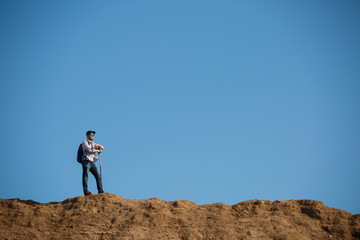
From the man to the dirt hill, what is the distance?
0.65 metres

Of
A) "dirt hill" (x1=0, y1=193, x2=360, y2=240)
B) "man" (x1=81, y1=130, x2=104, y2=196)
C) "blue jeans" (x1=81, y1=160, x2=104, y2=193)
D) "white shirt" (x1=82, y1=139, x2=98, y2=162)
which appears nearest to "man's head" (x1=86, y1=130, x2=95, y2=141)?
"man" (x1=81, y1=130, x2=104, y2=196)

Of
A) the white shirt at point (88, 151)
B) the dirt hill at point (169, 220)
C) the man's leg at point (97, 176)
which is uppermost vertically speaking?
the white shirt at point (88, 151)

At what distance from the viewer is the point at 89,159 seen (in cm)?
1140

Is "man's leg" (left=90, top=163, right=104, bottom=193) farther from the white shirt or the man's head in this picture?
the man's head

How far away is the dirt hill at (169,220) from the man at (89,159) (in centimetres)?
65

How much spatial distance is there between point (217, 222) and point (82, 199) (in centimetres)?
438

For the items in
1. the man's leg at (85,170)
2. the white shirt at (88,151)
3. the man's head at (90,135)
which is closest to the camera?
the man's leg at (85,170)

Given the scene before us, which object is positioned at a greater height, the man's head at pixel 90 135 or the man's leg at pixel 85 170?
the man's head at pixel 90 135

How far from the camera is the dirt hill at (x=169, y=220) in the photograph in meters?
9.33

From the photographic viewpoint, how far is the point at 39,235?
31.0ft

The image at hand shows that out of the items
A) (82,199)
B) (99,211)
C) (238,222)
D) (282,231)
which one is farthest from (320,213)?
(82,199)

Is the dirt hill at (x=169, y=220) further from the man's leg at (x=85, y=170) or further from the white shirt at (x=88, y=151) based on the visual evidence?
the white shirt at (x=88, y=151)

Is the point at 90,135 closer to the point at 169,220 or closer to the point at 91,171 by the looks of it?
the point at 91,171

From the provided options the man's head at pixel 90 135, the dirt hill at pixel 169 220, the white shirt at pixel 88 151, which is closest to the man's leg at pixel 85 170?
the white shirt at pixel 88 151
